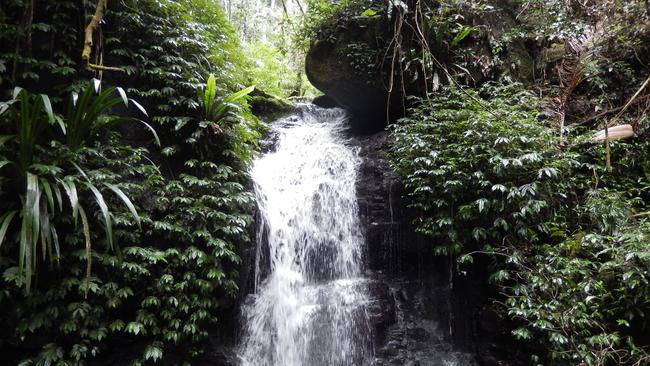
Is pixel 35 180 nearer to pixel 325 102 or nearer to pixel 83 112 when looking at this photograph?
pixel 83 112

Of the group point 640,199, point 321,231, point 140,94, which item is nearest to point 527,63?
point 640,199

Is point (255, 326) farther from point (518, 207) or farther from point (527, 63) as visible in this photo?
point (527, 63)

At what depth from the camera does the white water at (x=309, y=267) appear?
4.65 metres

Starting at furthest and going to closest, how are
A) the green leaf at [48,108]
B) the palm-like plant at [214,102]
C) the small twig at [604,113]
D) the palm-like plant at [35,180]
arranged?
1. the small twig at [604,113]
2. the palm-like plant at [214,102]
3. the green leaf at [48,108]
4. the palm-like plant at [35,180]

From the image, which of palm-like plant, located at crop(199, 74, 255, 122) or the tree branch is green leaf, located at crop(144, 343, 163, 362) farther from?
the tree branch

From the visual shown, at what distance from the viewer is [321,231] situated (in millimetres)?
5531

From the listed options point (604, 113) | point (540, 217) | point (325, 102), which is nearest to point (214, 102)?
point (540, 217)

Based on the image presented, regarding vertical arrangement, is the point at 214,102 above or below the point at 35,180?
above

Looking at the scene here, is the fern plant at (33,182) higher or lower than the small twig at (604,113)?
lower

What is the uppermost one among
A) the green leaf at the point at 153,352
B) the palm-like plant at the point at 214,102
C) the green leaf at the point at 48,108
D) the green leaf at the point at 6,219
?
the palm-like plant at the point at 214,102

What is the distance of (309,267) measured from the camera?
5.29m

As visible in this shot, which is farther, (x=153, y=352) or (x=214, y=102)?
(x=214, y=102)

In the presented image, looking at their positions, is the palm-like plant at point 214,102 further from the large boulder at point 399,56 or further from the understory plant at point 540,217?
the understory plant at point 540,217

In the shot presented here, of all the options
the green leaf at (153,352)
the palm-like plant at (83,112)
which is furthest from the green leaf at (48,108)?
the green leaf at (153,352)
